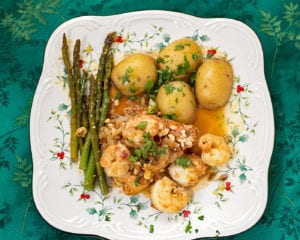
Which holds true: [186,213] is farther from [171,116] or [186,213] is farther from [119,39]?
[119,39]

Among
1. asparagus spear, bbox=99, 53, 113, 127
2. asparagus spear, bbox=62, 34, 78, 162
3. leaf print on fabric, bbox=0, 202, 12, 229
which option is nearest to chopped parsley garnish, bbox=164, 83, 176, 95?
asparagus spear, bbox=99, 53, 113, 127

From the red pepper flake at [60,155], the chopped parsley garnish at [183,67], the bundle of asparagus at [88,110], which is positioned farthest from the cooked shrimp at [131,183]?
the chopped parsley garnish at [183,67]

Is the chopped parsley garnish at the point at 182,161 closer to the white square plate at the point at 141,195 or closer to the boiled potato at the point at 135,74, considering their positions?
the white square plate at the point at 141,195

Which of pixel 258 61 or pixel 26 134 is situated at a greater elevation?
pixel 258 61

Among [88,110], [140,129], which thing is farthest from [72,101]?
[140,129]

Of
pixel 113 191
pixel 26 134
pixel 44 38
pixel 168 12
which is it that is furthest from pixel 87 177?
pixel 168 12

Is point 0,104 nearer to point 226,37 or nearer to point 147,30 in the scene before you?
point 147,30
